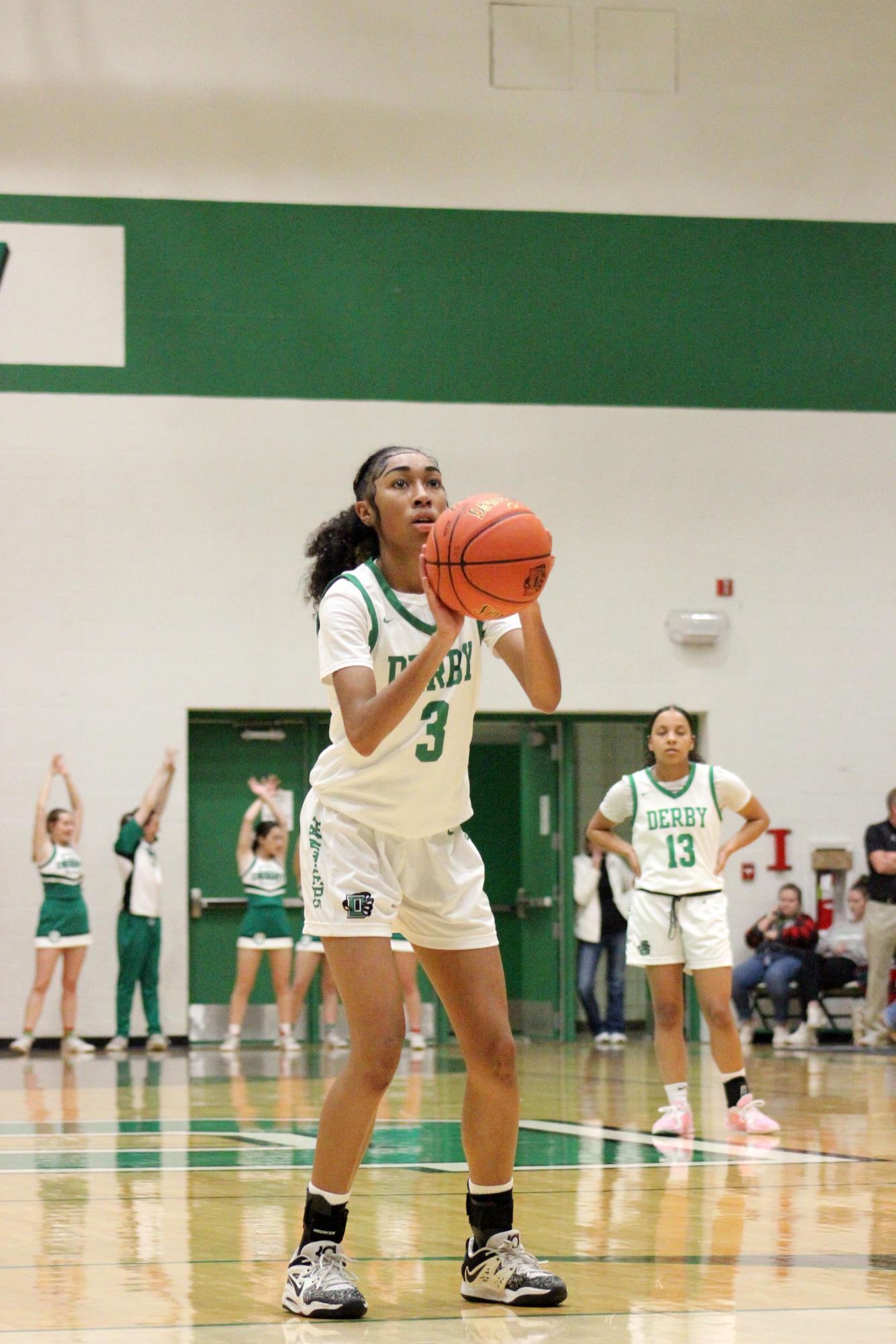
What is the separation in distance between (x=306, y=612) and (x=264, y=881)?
2.48 meters

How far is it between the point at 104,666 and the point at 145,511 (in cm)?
136

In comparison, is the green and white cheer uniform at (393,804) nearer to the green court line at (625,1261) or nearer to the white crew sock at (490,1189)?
the white crew sock at (490,1189)

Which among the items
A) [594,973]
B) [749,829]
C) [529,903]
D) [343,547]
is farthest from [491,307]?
[343,547]

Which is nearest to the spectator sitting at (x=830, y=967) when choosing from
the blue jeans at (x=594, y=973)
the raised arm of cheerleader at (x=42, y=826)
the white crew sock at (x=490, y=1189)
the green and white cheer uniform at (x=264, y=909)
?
the blue jeans at (x=594, y=973)

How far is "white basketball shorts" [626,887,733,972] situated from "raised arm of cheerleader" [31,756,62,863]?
6909 millimetres

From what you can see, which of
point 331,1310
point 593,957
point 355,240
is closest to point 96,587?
point 355,240

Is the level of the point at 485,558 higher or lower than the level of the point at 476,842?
higher

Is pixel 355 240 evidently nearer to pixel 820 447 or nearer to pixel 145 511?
pixel 145 511

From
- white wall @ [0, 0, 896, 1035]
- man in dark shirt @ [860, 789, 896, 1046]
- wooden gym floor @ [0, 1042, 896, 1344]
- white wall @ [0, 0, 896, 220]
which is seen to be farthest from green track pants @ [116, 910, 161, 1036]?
white wall @ [0, 0, 896, 220]

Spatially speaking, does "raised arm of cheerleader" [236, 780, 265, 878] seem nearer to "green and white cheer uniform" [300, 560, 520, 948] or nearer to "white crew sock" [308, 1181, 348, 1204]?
"green and white cheer uniform" [300, 560, 520, 948]

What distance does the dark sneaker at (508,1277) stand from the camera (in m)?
3.56

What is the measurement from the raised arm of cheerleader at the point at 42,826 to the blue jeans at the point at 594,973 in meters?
4.59

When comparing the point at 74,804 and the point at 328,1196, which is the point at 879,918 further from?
the point at 328,1196

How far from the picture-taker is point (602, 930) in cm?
1497
